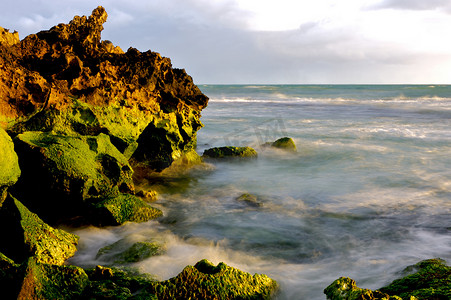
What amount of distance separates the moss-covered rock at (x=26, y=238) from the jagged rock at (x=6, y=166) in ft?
0.64

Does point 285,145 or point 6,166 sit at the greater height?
point 6,166

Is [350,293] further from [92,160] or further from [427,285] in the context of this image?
[92,160]

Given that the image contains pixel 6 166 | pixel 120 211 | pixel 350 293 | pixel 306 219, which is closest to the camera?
pixel 350 293

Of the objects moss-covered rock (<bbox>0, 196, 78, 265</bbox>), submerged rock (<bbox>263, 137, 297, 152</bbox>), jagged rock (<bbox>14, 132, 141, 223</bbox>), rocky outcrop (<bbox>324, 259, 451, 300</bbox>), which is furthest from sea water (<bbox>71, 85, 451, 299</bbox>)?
rocky outcrop (<bbox>324, 259, 451, 300</bbox>)

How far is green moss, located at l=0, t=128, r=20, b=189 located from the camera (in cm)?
448

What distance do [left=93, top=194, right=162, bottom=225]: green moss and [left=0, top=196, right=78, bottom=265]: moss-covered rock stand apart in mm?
941

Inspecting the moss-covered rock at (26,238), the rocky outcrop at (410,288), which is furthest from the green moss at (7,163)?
the rocky outcrop at (410,288)

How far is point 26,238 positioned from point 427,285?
4.21m

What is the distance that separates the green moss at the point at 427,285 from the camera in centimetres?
313

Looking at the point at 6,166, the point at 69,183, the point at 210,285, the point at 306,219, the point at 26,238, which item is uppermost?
the point at 6,166

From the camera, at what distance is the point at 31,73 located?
6.66m

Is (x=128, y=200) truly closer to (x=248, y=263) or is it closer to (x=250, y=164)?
(x=248, y=263)

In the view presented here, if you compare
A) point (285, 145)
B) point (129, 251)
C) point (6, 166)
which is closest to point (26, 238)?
point (6, 166)

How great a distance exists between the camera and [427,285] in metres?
3.41
